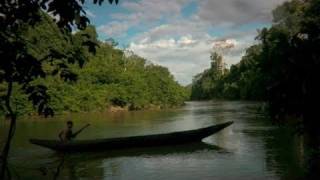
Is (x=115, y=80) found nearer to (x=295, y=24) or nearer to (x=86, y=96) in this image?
(x=86, y=96)

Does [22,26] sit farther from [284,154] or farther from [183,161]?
[284,154]

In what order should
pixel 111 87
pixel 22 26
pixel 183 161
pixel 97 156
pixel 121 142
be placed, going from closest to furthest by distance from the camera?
pixel 22 26
pixel 183 161
pixel 97 156
pixel 121 142
pixel 111 87

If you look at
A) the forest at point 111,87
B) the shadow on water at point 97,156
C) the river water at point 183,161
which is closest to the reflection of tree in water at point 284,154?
the river water at point 183,161

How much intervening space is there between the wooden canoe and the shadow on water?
226 mm

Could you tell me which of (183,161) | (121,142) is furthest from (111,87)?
(183,161)

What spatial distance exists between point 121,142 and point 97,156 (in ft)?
A: 5.01

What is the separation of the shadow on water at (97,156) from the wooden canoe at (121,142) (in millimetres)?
226

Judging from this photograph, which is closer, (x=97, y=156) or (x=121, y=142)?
(x=97, y=156)

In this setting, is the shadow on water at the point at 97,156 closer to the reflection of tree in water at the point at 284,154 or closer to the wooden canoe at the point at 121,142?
the wooden canoe at the point at 121,142

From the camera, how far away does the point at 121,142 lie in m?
20.4

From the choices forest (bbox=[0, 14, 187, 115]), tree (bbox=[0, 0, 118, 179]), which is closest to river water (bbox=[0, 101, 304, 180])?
tree (bbox=[0, 0, 118, 179])

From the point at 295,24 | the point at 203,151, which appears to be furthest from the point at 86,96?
the point at 203,151

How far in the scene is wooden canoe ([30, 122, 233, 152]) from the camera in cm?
1978

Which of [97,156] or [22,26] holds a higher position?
[22,26]
